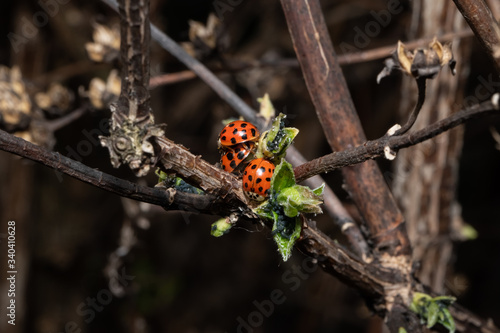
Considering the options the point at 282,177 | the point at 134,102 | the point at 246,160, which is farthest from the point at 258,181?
the point at 134,102

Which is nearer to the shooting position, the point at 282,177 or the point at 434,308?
the point at 282,177

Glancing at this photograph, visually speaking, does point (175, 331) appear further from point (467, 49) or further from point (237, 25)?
point (467, 49)

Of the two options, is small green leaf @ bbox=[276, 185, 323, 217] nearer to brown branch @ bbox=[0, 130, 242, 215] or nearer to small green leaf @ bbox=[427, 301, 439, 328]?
brown branch @ bbox=[0, 130, 242, 215]

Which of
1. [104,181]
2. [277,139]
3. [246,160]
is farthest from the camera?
[246,160]

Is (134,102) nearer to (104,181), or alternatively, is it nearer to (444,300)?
(104,181)

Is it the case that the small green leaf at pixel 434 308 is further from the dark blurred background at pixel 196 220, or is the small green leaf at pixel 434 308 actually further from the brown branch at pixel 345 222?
the dark blurred background at pixel 196 220

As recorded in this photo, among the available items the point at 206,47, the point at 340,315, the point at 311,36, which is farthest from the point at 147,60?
the point at 340,315

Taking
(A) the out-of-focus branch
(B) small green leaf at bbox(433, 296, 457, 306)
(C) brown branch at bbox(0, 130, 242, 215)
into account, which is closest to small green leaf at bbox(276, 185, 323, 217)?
(C) brown branch at bbox(0, 130, 242, 215)

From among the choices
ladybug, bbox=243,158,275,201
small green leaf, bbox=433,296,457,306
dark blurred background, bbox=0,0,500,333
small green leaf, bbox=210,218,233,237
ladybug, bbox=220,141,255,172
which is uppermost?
dark blurred background, bbox=0,0,500,333
